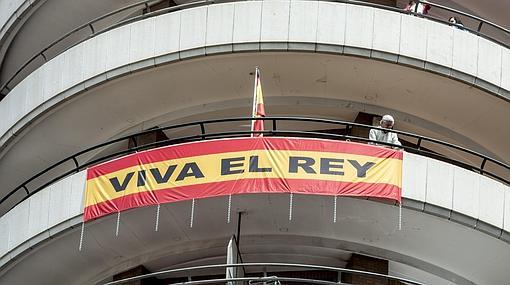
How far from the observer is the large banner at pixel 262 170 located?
2490cm

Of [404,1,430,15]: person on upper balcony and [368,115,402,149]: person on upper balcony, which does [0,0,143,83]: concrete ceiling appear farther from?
[368,115,402,149]: person on upper balcony

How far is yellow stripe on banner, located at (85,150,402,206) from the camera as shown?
82.0 ft

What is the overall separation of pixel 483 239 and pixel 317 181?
3.26 meters

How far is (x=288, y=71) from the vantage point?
2827 centimetres

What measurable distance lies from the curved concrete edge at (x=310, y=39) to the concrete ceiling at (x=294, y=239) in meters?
3.60

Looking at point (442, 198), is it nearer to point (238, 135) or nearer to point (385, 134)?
point (385, 134)

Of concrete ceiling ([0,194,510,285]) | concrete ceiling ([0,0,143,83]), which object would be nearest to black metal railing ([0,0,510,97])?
concrete ceiling ([0,0,143,83])

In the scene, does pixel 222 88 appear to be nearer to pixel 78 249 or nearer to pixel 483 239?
pixel 78 249

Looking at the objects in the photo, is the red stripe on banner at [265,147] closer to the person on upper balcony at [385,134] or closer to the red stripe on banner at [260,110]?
the person on upper balcony at [385,134]

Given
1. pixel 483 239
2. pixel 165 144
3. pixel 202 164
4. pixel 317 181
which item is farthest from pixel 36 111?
pixel 483 239

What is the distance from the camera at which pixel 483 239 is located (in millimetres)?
25641

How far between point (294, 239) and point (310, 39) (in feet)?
13.1

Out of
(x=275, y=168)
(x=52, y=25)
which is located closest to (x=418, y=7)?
(x=275, y=168)

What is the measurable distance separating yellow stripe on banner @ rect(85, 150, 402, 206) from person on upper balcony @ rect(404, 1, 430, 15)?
4.89 meters
